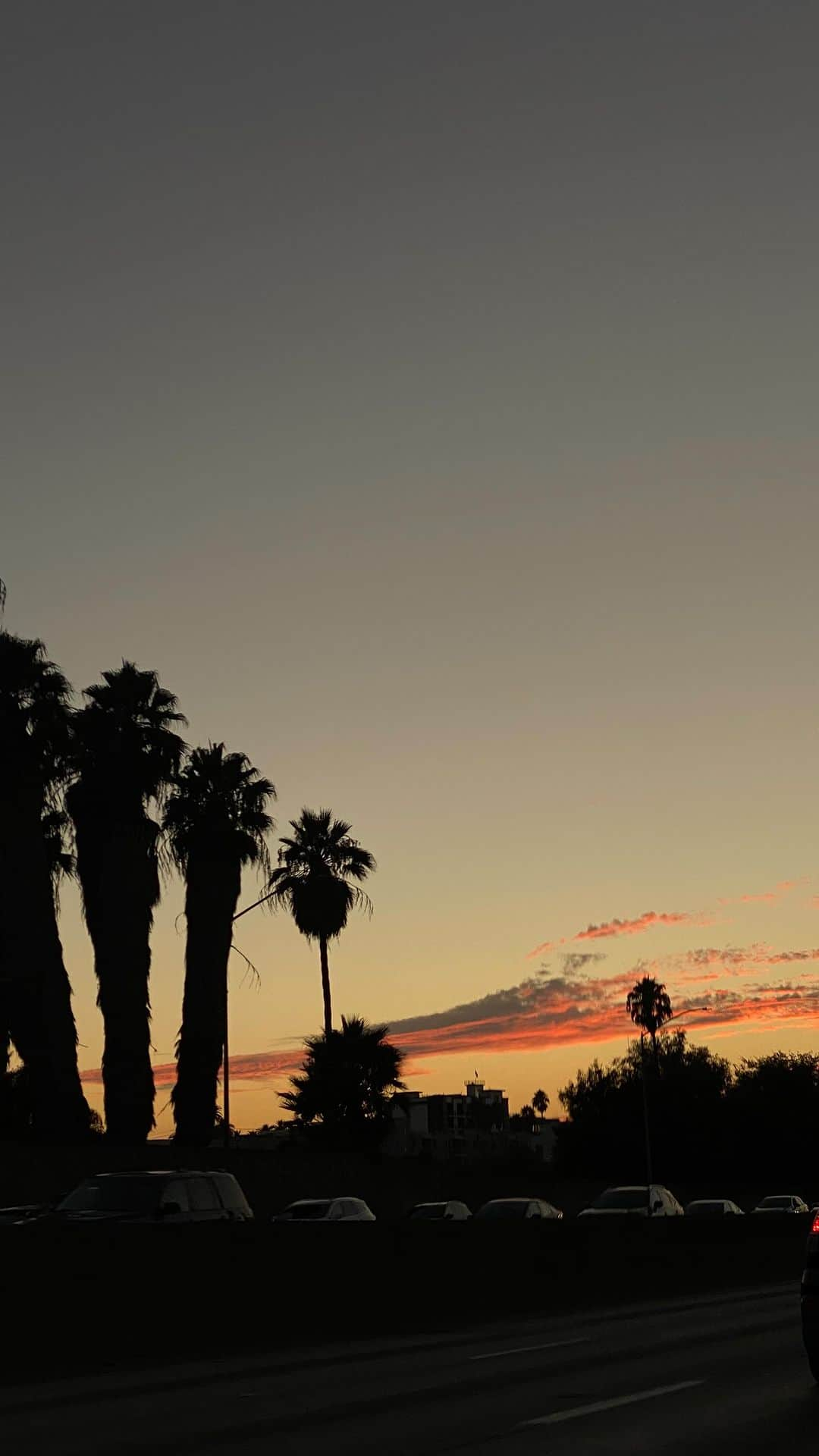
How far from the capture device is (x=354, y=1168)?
5403 cm

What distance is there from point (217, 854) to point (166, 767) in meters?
5.23

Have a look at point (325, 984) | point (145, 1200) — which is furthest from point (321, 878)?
point (145, 1200)

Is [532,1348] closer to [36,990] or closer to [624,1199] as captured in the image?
[624,1199]

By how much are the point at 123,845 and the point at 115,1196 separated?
3549 cm

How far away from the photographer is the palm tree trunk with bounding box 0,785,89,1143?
172ft

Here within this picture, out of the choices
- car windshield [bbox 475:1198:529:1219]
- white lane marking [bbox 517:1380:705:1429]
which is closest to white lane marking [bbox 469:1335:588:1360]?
white lane marking [bbox 517:1380:705:1429]

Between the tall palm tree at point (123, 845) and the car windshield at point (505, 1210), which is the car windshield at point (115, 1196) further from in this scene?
the tall palm tree at point (123, 845)

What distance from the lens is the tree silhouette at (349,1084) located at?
70000 millimetres

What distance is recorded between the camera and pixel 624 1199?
40.8 m

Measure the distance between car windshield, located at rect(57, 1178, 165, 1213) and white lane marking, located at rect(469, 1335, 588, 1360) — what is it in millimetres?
7246

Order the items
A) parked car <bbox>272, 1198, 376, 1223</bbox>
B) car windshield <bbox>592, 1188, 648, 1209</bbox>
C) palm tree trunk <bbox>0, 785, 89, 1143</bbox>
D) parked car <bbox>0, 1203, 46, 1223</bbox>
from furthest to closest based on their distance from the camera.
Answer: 1. palm tree trunk <bbox>0, 785, 89, 1143</bbox>
2. car windshield <bbox>592, 1188, 648, 1209</bbox>
3. parked car <bbox>272, 1198, 376, 1223</bbox>
4. parked car <bbox>0, 1203, 46, 1223</bbox>

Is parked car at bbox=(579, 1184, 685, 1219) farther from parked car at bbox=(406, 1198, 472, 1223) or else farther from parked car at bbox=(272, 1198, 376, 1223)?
parked car at bbox=(272, 1198, 376, 1223)

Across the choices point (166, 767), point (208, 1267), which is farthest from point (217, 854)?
point (208, 1267)

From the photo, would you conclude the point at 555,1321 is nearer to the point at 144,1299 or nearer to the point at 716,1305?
the point at 716,1305
